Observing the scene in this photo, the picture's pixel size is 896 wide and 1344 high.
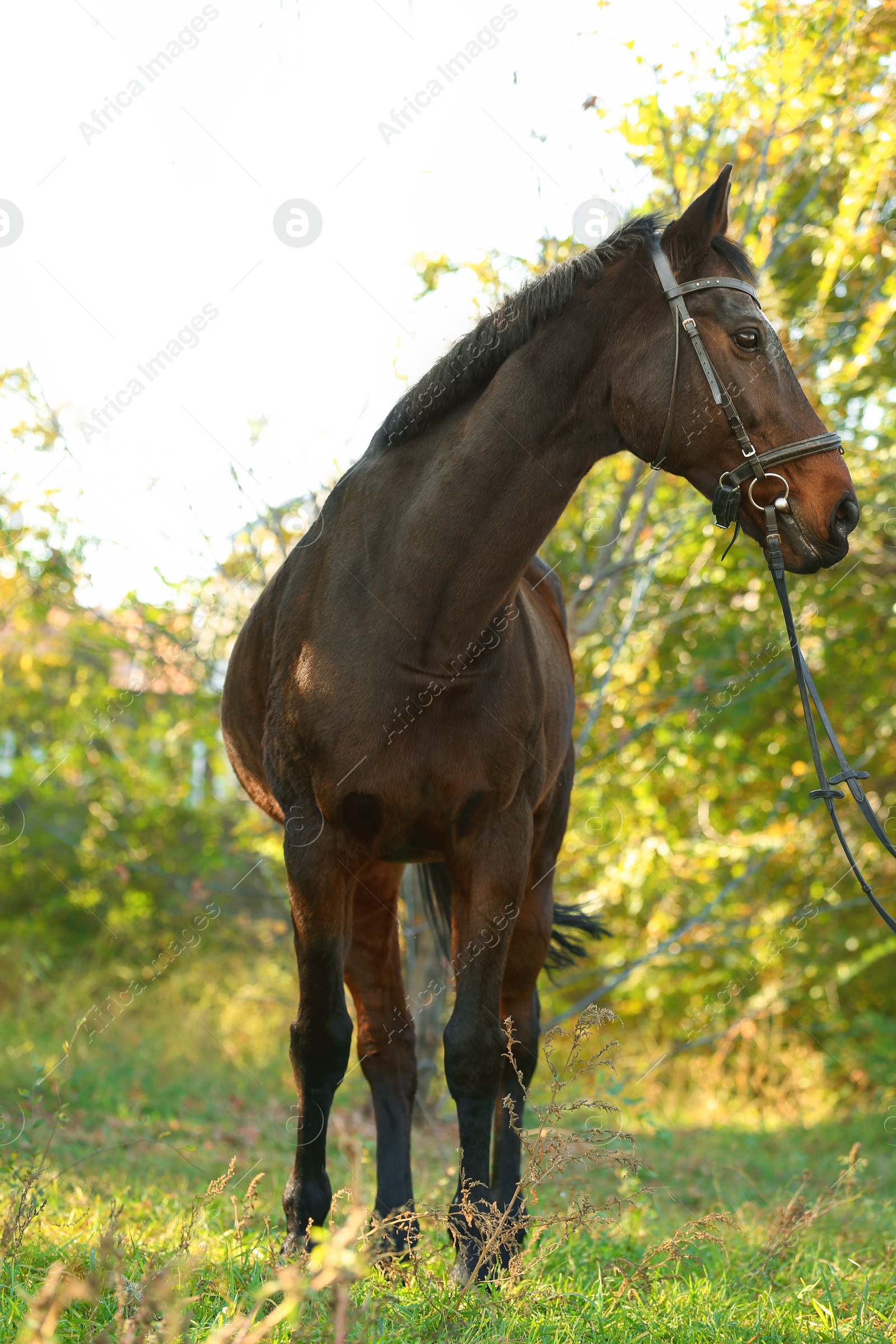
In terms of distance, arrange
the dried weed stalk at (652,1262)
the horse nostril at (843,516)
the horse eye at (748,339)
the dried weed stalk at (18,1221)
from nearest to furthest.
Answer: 1. the dried weed stalk at (18,1221)
2. the dried weed stalk at (652,1262)
3. the horse nostril at (843,516)
4. the horse eye at (748,339)

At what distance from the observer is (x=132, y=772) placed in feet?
28.2

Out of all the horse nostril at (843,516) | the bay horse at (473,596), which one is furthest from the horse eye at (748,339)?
the horse nostril at (843,516)

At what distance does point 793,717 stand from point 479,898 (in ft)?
19.0

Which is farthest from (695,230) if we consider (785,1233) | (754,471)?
(785,1233)

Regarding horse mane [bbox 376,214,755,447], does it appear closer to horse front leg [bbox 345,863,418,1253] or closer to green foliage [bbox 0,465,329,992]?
horse front leg [bbox 345,863,418,1253]

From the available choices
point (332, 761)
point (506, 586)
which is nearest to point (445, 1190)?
point (332, 761)

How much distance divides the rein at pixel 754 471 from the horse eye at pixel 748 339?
9 cm

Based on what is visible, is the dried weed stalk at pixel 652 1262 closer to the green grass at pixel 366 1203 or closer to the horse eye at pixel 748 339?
the green grass at pixel 366 1203

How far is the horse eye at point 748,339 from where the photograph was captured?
2.64 meters

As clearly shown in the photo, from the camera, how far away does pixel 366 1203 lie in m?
3.34

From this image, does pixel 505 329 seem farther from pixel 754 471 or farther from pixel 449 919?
pixel 449 919

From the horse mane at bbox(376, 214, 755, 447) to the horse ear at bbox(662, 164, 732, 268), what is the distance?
2.3 inches

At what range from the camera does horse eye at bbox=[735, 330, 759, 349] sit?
264cm

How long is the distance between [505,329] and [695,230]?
1.81 ft
